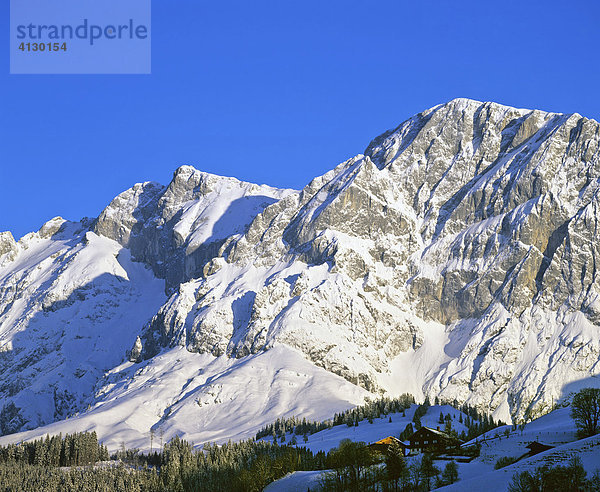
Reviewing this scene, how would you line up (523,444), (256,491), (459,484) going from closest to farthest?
(459,484), (523,444), (256,491)

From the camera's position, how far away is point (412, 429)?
19688cm

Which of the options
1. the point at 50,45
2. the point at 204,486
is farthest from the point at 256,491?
the point at 50,45

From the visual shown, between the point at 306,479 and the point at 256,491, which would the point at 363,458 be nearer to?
the point at 306,479

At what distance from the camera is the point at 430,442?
6358 inches

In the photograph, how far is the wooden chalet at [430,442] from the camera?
160 meters

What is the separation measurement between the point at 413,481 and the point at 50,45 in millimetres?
76676

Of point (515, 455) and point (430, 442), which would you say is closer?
point (515, 455)

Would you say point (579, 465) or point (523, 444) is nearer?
point (579, 465)

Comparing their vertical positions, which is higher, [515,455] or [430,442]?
[430,442]

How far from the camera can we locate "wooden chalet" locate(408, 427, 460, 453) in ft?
523

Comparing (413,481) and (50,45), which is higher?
(50,45)

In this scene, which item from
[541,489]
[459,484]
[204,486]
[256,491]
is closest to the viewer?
[541,489]

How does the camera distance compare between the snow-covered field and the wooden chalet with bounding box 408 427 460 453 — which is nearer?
the snow-covered field

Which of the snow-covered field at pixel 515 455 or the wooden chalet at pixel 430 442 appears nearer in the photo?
the snow-covered field at pixel 515 455
